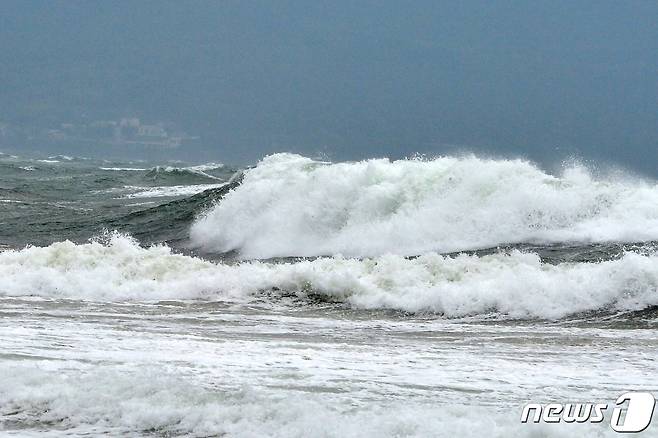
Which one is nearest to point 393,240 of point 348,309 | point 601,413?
point 348,309

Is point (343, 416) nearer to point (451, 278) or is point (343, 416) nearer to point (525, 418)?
point (525, 418)

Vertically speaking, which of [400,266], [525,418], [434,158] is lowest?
[525,418]

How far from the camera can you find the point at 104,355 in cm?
913

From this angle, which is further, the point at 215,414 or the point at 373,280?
the point at 373,280

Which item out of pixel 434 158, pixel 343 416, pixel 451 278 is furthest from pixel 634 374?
pixel 434 158

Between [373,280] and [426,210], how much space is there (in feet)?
25.1

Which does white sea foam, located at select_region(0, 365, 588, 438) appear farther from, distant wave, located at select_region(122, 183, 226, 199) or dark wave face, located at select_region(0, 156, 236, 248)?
distant wave, located at select_region(122, 183, 226, 199)

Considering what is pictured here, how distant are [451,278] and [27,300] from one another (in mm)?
6775

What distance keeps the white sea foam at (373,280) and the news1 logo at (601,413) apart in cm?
523

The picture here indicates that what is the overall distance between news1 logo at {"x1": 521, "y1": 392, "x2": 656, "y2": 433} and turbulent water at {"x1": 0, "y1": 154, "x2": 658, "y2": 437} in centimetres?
17

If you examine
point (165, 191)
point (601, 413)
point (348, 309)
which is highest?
point (165, 191)

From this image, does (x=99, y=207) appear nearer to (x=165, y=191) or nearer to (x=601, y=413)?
(x=165, y=191)

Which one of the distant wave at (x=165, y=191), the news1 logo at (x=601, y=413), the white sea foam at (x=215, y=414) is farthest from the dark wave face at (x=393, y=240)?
the distant wave at (x=165, y=191)

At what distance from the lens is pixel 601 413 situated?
22.6 ft
